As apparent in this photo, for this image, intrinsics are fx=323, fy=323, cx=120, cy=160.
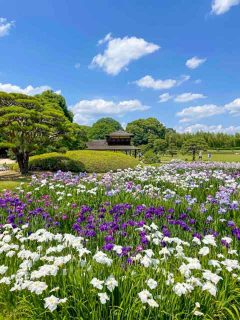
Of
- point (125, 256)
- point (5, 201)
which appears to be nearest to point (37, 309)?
point (125, 256)

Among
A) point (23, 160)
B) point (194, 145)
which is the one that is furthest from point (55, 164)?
point (194, 145)

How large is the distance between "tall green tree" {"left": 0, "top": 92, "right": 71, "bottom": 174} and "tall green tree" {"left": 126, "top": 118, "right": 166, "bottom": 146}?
7124cm

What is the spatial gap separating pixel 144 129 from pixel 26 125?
3201 inches

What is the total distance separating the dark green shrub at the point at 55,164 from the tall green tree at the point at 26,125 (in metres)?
2.23

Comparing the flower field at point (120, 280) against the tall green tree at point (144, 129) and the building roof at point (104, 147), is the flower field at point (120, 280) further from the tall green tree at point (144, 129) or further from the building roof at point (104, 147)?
the tall green tree at point (144, 129)

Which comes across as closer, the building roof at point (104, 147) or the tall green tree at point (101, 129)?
the building roof at point (104, 147)

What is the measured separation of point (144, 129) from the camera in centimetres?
9844

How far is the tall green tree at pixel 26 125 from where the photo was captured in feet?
58.2

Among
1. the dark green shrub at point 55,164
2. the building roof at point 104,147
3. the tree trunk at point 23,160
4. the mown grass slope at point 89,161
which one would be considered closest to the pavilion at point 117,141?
the building roof at point 104,147

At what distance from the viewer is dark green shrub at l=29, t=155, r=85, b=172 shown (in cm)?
2225

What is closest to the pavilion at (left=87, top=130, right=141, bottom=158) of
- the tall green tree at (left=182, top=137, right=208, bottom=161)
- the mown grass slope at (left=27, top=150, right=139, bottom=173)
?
the tall green tree at (left=182, top=137, right=208, bottom=161)

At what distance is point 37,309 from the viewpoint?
122 inches

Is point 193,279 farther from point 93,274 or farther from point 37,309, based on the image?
point 37,309

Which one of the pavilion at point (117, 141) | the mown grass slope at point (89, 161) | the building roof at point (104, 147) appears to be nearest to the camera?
the mown grass slope at point (89, 161)
